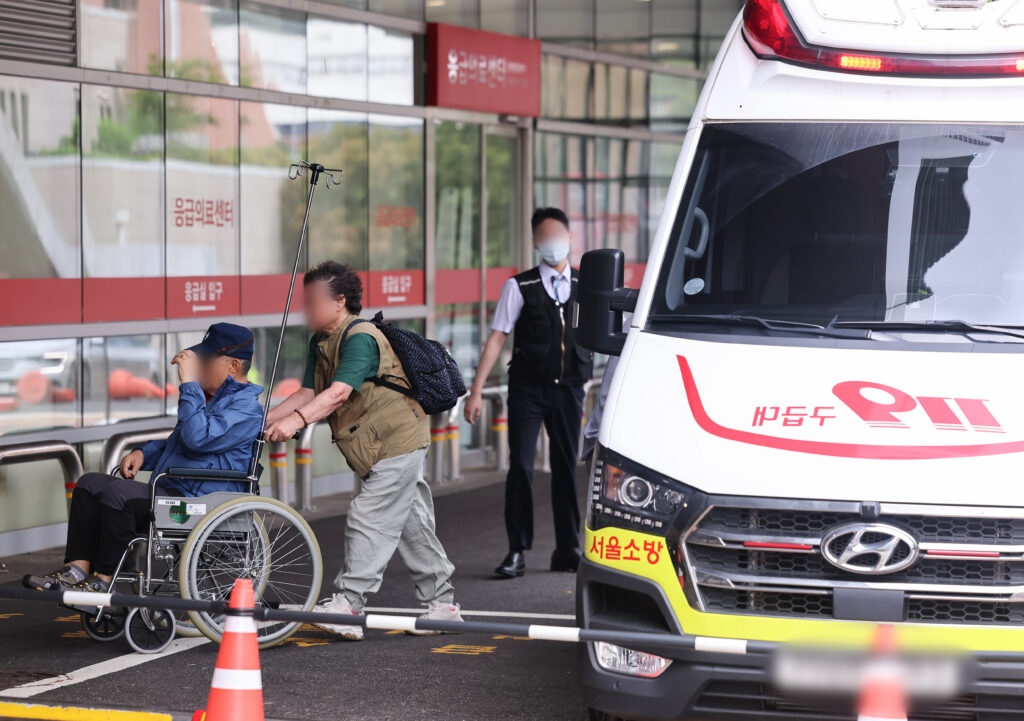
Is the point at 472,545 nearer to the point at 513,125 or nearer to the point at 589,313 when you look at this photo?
the point at 589,313

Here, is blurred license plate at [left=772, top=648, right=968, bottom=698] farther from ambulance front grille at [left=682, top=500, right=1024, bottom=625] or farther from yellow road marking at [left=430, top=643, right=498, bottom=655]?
yellow road marking at [left=430, top=643, right=498, bottom=655]

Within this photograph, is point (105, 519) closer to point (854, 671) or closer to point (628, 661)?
point (628, 661)

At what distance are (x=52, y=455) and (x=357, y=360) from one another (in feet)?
10.4

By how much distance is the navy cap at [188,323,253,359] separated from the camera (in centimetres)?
704

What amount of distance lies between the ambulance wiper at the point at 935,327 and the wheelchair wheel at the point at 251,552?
105 inches

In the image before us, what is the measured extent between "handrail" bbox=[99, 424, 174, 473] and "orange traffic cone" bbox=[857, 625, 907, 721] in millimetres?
6293

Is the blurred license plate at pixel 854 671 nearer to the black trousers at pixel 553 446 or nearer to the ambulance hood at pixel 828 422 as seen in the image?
the ambulance hood at pixel 828 422

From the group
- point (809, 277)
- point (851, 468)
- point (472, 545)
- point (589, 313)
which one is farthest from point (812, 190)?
point (472, 545)

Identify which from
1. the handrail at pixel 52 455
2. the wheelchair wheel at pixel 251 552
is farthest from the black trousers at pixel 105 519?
the handrail at pixel 52 455

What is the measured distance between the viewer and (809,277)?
5.59 meters

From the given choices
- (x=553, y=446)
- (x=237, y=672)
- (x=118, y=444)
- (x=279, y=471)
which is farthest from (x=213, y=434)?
A: (x=279, y=471)

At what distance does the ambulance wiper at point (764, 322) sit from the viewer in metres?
5.24

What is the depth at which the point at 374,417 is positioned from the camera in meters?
7.18

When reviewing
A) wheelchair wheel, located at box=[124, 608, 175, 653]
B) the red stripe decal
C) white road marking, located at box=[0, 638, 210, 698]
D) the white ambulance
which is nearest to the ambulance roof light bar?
the white ambulance
